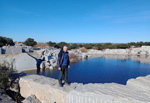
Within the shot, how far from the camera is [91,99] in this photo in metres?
1.83

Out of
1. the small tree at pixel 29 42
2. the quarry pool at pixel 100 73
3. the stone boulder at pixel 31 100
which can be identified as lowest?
the quarry pool at pixel 100 73

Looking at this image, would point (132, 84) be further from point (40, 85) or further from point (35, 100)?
point (35, 100)

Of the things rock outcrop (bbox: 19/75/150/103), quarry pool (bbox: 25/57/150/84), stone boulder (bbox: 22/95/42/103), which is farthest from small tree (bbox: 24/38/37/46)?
stone boulder (bbox: 22/95/42/103)

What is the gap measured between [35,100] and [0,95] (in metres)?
1.20

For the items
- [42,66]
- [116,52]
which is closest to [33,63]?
[42,66]

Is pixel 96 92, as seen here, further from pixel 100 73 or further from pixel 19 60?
pixel 19 60

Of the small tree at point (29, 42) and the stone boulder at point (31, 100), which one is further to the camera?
the small tree at point (29, 42)

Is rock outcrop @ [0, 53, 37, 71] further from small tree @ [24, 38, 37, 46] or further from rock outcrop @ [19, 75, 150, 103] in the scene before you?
small tree @ [24, 38, 37, 46]

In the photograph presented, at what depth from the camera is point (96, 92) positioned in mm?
1877

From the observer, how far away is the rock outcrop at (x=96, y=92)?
167 cm

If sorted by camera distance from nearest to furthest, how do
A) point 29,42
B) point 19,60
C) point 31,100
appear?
point 31,100
point 19,60
point 29,42

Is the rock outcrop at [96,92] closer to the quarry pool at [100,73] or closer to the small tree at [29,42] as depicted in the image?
the quarry pool at [100,73]

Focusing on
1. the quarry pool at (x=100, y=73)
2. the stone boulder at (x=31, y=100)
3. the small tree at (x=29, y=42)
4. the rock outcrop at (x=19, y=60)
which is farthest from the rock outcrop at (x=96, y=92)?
the small tree at (x=29, y=42)

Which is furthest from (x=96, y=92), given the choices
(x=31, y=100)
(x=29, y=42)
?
(x=29, y=42)
